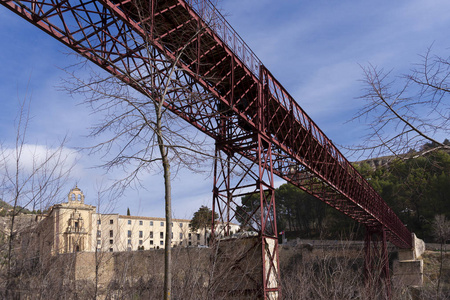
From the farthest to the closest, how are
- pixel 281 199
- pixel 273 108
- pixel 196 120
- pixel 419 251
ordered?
1. pixel 281 199
2. pixel 419 251
3. pixel 273 108
4. pixel 196 120

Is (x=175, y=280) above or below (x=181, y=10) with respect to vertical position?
below

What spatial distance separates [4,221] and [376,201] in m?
26.4

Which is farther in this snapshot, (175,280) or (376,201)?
(376,201)

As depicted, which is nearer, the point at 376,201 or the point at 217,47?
the point at 217,47

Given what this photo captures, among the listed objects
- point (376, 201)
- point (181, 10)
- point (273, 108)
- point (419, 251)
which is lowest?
point (419, 251)

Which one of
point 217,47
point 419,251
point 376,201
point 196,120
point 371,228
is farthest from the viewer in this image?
point 419,251

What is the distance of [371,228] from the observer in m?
31.3

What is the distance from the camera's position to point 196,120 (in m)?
12.6

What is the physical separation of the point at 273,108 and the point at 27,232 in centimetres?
978

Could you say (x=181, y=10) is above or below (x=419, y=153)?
above

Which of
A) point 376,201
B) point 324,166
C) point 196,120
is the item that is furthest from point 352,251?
point 196,120

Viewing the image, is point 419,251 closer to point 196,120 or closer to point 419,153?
point 196,120

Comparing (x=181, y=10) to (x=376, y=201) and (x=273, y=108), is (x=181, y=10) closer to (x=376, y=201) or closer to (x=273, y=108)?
(x=273, y=108)

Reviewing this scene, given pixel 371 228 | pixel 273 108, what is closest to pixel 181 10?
pixel 273 108
